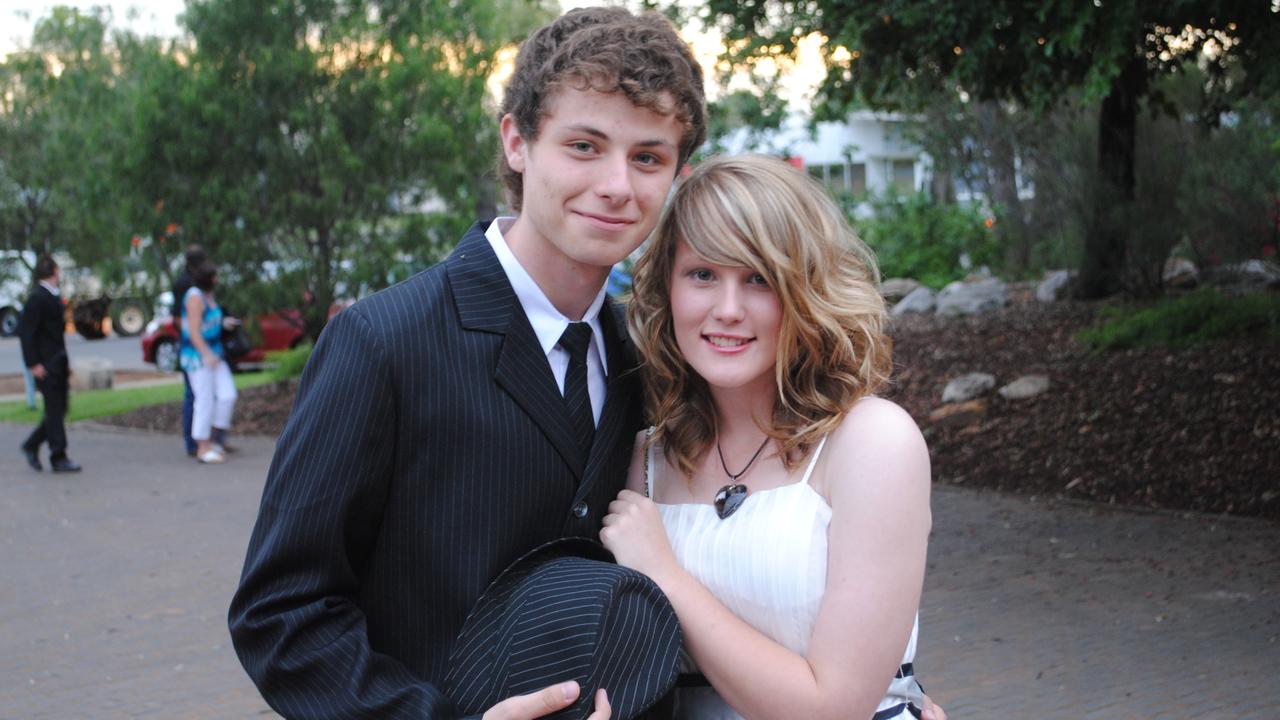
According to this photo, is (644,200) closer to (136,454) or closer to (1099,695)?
(1099,695)

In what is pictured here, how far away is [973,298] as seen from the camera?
58.1 ft

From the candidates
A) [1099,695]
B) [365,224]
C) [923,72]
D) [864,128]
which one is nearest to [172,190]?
[365,224]

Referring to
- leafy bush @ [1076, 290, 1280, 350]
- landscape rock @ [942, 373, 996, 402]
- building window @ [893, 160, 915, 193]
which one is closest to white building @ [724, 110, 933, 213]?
building window @ [893, 160, 915, 193]

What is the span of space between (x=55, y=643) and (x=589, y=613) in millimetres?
5530

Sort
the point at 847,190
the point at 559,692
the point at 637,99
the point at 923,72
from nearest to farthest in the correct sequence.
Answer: the point at 559,692
the point at 637,99
the point at 923,72
the point at 847,190

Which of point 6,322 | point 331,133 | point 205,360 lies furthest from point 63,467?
point 6,322

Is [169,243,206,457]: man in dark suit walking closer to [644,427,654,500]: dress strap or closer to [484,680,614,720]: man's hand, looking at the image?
[644,427,654,500]: dress strap

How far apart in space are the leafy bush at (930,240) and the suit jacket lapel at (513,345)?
64.7 feet

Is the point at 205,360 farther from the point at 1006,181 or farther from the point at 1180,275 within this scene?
the point at 1006,181

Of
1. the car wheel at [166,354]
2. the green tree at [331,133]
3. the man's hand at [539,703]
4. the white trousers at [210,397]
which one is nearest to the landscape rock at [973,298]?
the green tree at [331,133]

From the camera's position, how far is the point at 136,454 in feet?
45.8

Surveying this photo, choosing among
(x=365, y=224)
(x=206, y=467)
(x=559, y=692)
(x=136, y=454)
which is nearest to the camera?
(x=559, y=692)

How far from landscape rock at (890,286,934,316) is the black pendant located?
1607 cm

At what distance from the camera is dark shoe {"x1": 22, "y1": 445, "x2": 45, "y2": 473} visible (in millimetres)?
12922
